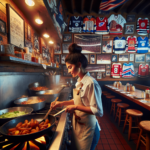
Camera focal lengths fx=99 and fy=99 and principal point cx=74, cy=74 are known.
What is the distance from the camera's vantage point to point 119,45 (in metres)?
5.89

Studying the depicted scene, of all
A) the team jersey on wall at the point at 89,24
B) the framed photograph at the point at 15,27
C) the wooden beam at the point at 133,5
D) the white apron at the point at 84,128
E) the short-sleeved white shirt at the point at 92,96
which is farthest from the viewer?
the team jersey on wall at the point at 89,24

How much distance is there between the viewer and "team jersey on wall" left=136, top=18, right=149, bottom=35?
5809mm

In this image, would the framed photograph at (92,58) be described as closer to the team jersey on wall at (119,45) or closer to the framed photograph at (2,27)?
the team jersey on wall at (119,45)

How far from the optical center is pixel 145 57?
5.99 metres

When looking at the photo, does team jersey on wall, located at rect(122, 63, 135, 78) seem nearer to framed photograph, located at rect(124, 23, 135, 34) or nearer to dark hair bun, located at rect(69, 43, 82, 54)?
framed photograph, located at rect(124, 23, 135, 34)

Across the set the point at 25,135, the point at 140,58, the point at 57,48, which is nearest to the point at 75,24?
the point at 57,48

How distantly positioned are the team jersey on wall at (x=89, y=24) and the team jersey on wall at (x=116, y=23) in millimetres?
940

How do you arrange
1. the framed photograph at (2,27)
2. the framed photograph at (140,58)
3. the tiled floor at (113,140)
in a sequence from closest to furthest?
the framed photograph at (2,27), the tiled floor at (113,140), the framed photograph at (140,58)

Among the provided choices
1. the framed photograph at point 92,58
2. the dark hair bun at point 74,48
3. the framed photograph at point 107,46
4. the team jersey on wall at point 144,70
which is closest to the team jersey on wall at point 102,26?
the framed photograph at point 107,46

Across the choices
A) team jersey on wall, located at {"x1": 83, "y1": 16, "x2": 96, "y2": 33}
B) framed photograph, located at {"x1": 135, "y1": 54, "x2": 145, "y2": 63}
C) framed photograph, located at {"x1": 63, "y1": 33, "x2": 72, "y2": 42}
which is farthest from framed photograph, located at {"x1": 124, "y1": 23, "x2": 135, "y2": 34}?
framed photograph, located at {"x1": 63, "y1": 33, "x2": 72, "y2": 42}

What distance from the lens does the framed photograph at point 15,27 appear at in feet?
5.28

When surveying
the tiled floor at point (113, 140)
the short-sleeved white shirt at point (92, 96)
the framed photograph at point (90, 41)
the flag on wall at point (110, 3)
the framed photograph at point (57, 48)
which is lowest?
the tiled floor at point (113, 140)

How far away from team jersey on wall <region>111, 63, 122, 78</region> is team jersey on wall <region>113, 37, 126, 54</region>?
0.81 meters

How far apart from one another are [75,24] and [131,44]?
3.53 meters
